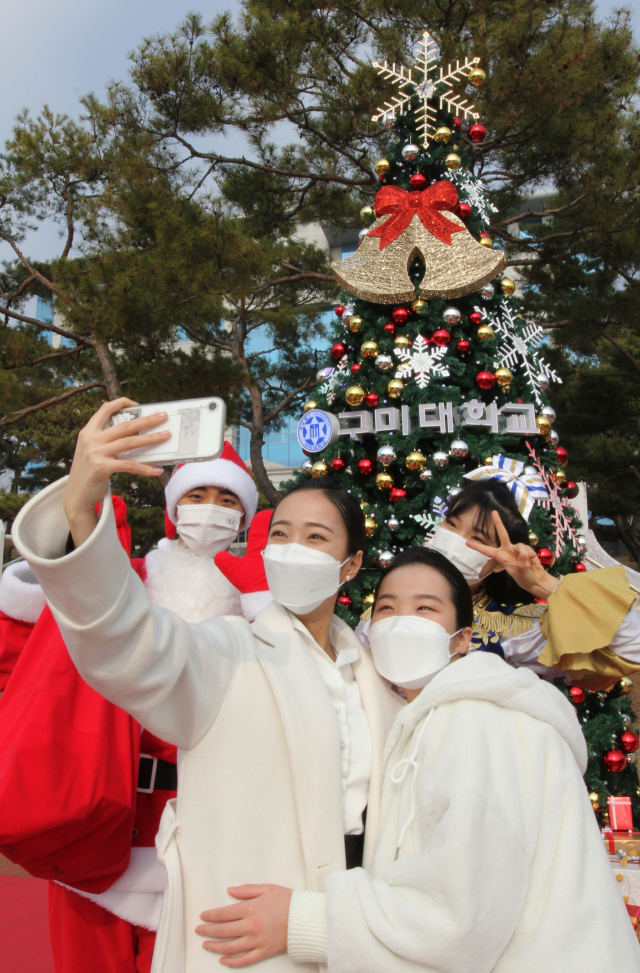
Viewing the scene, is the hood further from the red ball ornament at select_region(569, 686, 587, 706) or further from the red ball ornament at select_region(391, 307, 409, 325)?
the red ball ornament at select_region(391, 307, 409, 325)

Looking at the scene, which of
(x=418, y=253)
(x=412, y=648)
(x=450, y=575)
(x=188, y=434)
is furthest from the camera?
(x=418, y=253)

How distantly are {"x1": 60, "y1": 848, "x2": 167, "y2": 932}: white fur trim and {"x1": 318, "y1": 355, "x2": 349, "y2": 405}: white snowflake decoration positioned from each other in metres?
3.52

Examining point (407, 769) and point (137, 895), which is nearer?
point (407, 769)

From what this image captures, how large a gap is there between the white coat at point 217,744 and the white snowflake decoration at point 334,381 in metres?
3.54

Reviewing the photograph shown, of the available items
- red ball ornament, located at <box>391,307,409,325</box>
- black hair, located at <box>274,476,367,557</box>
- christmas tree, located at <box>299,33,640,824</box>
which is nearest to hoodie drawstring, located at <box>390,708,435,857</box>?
black hair, located at <box>274,476,367,557</box>

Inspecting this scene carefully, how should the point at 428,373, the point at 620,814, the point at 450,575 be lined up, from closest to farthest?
the point at 450,575 < the point at 620,814 < the point at 428,373

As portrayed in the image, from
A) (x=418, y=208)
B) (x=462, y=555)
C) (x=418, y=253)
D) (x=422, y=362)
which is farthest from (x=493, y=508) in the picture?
(x=418, y=208)

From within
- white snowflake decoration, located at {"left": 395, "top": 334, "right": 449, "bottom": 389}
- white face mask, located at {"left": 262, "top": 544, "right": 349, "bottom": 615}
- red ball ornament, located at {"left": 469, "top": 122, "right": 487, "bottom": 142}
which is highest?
red ball ornament, located at {"left": 469, "top": 122, "right": 487, "bottom": 142}

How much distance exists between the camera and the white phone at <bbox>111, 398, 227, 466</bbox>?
1116mm

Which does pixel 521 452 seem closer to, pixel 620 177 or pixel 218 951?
pixel 218 951

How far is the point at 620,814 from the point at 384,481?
2.21 m

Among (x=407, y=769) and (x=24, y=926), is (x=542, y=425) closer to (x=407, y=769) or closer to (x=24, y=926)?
(x=407, y=769)

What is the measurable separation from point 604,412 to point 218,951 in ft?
41.2

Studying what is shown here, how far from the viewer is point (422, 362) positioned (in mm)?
4508
